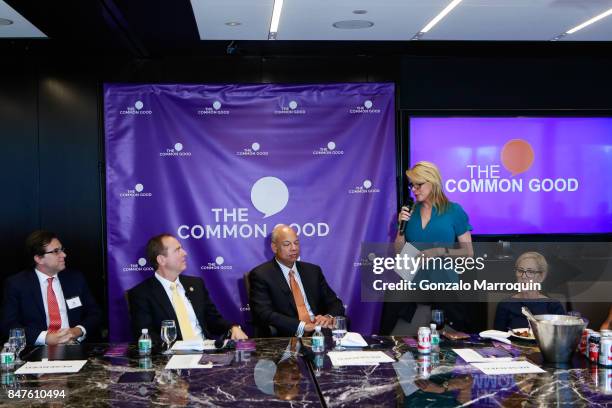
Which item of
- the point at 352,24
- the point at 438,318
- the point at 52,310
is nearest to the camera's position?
the point at 438,318

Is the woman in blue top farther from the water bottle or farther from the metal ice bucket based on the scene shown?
the water bottle

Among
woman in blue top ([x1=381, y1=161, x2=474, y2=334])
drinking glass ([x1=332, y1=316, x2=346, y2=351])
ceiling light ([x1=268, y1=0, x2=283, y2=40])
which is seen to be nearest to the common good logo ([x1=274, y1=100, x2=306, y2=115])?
ceiling light ([x1=268, y1=0, x2=283, y2=40])

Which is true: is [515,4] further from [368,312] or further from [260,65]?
[368,312]

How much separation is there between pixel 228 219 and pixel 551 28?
8.98 ft

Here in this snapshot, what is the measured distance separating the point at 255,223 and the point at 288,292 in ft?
3.41

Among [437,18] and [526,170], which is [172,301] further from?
[526,170]

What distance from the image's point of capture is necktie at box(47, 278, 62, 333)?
464 centimetres

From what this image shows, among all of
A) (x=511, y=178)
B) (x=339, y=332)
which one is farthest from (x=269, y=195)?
(x=339, y=332)

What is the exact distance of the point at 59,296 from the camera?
15.5 feet

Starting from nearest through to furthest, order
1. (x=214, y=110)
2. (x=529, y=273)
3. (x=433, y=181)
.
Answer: (x=529, y=273) → (x=433, y=181) → (x=214, y=110)

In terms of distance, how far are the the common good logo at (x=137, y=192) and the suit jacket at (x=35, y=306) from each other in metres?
0.92

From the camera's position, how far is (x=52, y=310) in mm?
4652

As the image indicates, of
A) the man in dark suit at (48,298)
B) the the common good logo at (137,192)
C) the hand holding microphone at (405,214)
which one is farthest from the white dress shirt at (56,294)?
the hand holding microphone at (405,214)

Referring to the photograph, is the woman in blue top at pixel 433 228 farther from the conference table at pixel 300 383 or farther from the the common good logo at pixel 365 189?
the conference table at pixel 300 383
